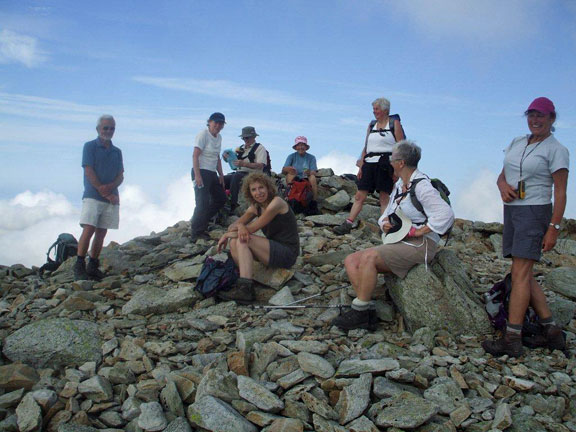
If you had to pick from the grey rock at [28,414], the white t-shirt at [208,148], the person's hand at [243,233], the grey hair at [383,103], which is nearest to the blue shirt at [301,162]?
the white t-shirt at [208,148]

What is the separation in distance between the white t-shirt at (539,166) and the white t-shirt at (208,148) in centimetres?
644

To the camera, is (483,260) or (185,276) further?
(483,260)

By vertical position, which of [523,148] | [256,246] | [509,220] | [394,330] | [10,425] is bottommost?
[10,425]

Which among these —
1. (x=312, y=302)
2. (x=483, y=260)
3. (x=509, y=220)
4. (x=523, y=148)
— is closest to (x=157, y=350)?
(x=312, y=302)

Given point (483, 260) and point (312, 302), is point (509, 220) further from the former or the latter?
point (483, 260)

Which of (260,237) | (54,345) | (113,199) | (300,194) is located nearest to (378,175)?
(260,237)

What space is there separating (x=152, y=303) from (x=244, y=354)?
250 centimetres

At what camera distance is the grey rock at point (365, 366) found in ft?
17.2

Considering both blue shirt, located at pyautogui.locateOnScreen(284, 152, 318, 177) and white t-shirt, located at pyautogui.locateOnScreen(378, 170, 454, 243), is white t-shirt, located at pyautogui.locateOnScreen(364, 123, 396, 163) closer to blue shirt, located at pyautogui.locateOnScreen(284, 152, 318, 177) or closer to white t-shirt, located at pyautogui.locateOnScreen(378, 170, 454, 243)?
white t-shirt, located at pyautogui.locateOnScreen(378, 170, 454, 243)

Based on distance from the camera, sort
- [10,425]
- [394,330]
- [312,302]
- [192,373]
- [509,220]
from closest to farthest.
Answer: [10,425] < [192,373] < [509,220] < [394,330] < [312,302]

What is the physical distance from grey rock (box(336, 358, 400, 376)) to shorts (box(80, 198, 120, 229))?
17.6 feet

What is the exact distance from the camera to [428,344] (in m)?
5.96

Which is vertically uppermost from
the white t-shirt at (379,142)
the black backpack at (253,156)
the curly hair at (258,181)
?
the white t-shirt at (379,142)

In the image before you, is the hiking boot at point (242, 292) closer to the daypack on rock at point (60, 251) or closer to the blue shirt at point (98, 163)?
the blue shirt at point (98, 163)
